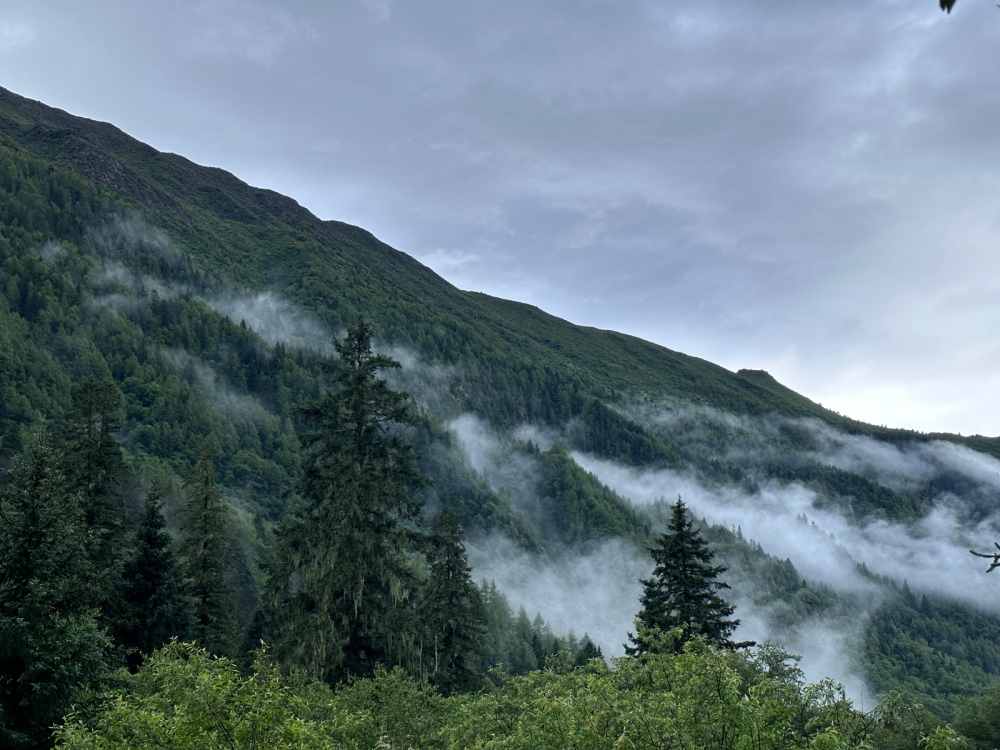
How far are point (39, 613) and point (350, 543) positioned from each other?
32.1 ft

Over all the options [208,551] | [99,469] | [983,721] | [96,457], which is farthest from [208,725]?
[983,721]

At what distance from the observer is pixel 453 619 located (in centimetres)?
3466

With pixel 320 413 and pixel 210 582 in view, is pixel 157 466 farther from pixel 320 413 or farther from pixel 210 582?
pixel 320 413

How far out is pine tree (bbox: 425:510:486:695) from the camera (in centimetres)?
3397

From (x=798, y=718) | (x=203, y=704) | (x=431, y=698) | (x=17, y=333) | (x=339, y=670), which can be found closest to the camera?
(x=203, y=704)

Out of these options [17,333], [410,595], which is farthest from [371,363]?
[17,333]

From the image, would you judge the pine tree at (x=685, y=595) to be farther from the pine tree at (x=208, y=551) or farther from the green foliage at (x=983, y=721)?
the pine tree at (x=208, y=551)

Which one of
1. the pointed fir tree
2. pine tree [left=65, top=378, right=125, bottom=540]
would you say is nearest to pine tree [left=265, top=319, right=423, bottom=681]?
the pointed fir tree

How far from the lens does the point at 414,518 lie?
2597 centimetres

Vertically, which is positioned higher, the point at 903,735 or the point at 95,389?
the point at 95,389

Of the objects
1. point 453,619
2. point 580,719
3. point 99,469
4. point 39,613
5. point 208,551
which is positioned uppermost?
point 580,719

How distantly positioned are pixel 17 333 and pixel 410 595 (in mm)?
152999

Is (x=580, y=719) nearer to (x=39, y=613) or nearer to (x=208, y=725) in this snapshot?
(x=208, y=725)

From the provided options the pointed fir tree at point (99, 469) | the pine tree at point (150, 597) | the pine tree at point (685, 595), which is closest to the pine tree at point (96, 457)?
the pointed fir tree at point (99, 469)
